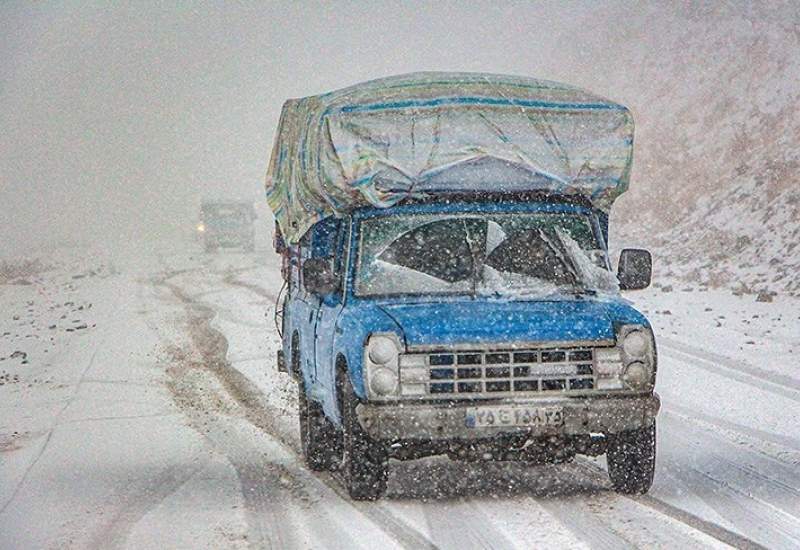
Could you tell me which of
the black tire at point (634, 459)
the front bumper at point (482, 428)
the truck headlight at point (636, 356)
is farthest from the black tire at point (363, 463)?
the truck headlight at point (636, 356)

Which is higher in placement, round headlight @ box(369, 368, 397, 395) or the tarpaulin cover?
the tarpaulin cover

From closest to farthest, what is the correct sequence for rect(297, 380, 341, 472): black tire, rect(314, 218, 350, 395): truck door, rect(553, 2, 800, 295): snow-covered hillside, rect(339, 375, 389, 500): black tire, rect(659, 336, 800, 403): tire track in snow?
rect(339, 375, 389, 500): black tire
rect(314, 218, 350, 395): truck door
rect(297, 380, 341, 472): black tire
rect(659, 336, 800, 403): tire track in snow
rect(553, 2, 800, 295): snow-covered hillside

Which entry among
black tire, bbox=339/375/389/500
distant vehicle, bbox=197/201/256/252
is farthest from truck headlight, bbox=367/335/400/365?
distant vehicle, bbox=197/201/256/252

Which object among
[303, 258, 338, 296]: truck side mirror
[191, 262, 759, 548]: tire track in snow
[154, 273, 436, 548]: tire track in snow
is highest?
[303, 258, 338, 296]: truck side mirror

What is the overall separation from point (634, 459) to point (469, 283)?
60.0 inches

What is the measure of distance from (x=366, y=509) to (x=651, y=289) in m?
18.4

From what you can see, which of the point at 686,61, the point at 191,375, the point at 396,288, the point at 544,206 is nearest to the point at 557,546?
the point at 396,288

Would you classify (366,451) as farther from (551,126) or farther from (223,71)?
(223,71)

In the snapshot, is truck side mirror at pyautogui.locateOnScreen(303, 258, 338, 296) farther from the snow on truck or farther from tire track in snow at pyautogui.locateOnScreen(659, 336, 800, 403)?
tire track in snow at pyautogui.locateOnScreen(659, 336, 800, 403)

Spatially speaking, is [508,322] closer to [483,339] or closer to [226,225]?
[483,339]

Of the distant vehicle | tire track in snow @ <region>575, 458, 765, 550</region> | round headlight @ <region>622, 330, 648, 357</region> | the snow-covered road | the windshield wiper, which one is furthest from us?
the distant vehicle

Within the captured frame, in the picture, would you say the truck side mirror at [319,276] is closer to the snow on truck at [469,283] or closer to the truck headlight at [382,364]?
the snow on truck at [469,283]

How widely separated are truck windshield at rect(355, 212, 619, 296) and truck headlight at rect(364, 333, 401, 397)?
2.49 ft

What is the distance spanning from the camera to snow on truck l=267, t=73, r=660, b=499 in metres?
6.86
